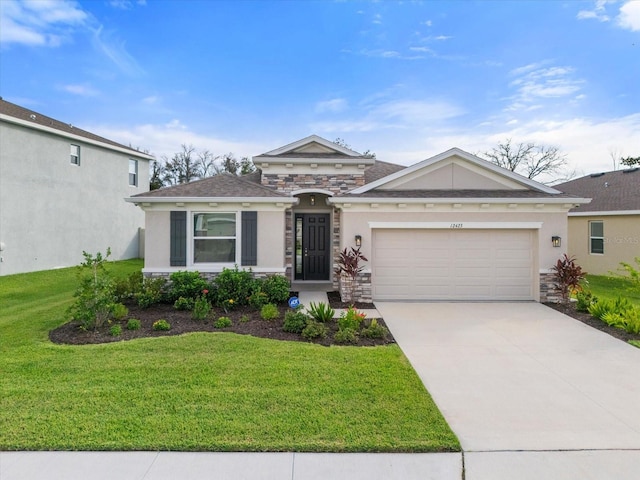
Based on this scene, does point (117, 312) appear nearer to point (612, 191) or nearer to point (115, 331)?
point (115, 331)

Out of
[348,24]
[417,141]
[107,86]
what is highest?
[348,24]

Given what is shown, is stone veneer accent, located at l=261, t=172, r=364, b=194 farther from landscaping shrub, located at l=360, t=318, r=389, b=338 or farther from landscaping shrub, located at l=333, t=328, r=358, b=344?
landscaping shrub, located at l=333, t=328, r=358, b=344

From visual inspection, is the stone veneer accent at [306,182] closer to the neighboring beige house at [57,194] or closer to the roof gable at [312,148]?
the roof gable at [312,148]

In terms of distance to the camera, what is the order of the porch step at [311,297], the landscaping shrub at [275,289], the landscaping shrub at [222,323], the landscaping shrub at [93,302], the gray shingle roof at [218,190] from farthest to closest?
the gray shingle roof at [218,190] < the porch step at [311,297] < the landscaping shrub at [275,289] < the landscaping shrub at [222,323] < the landscaping shrub at [93,302]

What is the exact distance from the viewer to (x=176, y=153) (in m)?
37.9

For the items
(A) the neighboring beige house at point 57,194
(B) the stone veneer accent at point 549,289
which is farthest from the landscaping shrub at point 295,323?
(A) the neighboring beige house at point 57,194

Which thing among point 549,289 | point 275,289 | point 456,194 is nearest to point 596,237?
point 549,289

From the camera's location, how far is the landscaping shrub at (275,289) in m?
9.50

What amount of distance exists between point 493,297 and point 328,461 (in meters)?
8.71

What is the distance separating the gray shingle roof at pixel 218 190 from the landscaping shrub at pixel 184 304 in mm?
3012

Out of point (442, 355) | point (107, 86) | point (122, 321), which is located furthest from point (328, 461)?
point (107, 86)

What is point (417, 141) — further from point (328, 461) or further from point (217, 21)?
point (328, 461)

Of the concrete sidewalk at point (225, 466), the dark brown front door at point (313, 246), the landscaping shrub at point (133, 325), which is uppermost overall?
the dark brown front door at point (313, 246)

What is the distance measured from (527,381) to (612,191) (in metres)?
16.1
